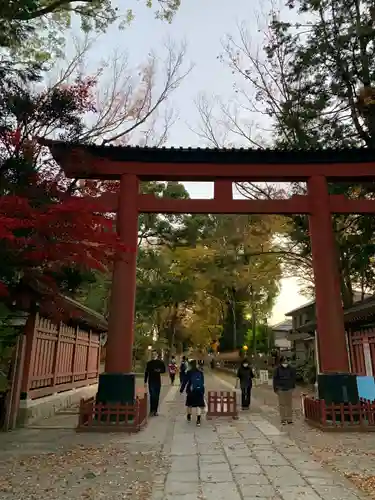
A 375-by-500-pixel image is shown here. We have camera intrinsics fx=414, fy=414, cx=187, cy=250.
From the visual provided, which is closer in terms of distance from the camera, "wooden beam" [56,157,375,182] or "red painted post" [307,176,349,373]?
"red painted post" [307,176,349,373]

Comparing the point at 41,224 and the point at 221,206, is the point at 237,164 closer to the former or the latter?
the point at 221,206

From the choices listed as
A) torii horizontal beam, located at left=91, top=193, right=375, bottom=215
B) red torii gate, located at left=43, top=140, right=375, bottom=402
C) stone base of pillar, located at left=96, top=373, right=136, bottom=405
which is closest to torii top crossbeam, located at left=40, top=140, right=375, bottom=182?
red torii gate, located at left=43, top=140, right=375, bottom=402

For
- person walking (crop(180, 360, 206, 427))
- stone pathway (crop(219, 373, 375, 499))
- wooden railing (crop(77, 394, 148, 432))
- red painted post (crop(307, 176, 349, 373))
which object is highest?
red painted post (crop(307, 176, 349, 373))

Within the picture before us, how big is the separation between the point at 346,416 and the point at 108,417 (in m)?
5.35

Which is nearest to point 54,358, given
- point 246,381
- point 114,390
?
point 114,390

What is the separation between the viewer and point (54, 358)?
1317 centimetres

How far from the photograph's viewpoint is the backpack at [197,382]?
34.5ft

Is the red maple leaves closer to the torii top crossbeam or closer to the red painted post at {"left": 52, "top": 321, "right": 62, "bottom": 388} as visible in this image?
the torii top crossbeam

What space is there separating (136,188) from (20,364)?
16.9ft

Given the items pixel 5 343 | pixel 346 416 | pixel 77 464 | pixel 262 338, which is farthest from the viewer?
pixel 262 338

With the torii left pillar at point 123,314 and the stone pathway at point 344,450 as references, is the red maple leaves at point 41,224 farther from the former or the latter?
the stone pathway at point 344,450

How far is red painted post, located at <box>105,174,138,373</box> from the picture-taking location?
9641 millimetres

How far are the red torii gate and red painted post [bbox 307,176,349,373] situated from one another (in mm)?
22

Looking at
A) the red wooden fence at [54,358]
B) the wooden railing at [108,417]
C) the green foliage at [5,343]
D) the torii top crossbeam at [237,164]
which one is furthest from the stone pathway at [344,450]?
the red wooden fence at [54,358]
